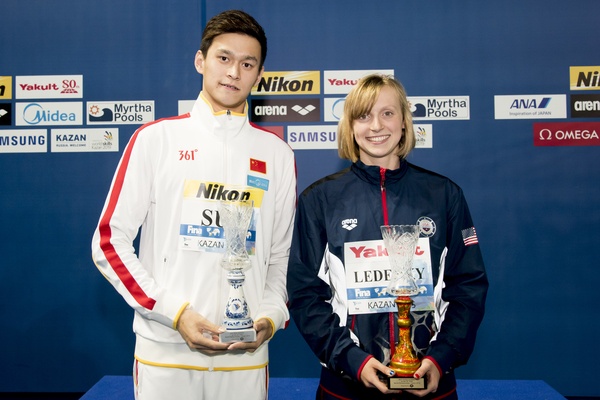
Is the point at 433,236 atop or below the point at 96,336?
atop

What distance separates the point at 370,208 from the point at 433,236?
19 centimetres

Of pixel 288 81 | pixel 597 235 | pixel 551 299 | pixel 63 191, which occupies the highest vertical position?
pixel 288 81

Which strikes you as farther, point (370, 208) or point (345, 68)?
point (345, 68)

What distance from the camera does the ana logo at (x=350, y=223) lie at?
1.46m

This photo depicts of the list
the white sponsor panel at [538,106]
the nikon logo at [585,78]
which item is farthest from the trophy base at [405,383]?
the nikon logo at [585,78]

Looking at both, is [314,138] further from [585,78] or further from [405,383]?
[405,383]

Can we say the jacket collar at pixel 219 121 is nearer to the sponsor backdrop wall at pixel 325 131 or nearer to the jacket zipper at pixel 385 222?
the jacket zipper at pixel 385 222

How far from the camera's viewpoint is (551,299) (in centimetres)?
323

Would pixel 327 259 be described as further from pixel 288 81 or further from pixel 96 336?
pixel 96 336

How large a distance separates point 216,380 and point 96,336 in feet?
6.87

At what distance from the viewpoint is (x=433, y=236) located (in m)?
1.46

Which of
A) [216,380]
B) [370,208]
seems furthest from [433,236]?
[216,380]

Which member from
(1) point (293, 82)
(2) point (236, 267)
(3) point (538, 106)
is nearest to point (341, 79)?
(1) point (293, 82)

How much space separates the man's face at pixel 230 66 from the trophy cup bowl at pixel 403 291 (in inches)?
24.9
